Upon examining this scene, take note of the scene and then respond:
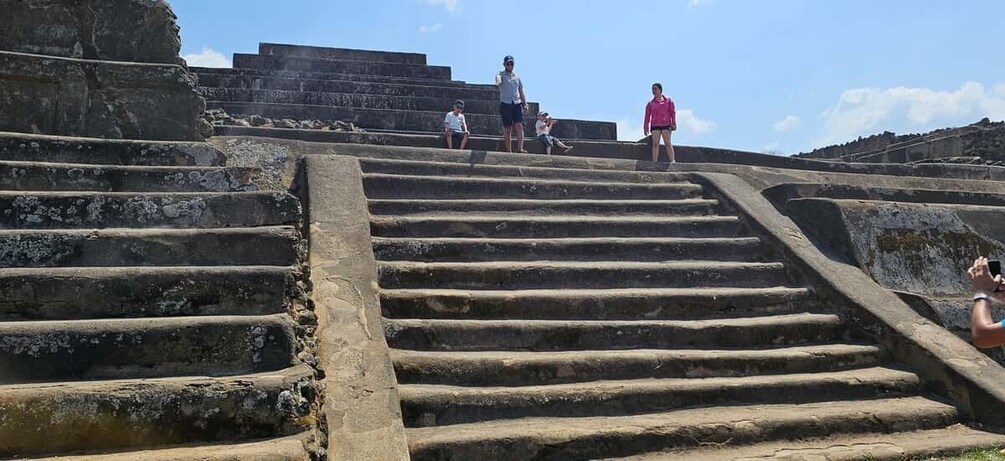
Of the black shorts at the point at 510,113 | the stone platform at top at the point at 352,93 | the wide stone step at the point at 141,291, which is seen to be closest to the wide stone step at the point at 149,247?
the wide stone step at the point at 141,291

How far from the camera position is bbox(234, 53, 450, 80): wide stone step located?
15.0 meters

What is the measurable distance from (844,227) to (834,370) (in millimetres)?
1808

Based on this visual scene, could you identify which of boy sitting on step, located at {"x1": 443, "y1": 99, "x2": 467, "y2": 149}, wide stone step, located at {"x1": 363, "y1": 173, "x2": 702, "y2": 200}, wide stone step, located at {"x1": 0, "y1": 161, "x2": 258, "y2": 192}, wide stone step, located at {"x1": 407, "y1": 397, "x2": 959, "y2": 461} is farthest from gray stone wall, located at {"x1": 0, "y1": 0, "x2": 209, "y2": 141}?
boy sitting on step, located at {"x1": 443, "y1": 99, "x2": 467, "y2": 149}

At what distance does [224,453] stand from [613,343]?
2581 mm

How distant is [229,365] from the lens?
3232 mm

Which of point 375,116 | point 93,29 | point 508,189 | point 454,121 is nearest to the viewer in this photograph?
point 93,29

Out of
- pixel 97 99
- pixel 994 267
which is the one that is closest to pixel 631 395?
pixel 994 267

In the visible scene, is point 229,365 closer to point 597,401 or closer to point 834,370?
point 597,401

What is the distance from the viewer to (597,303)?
16.1 ft

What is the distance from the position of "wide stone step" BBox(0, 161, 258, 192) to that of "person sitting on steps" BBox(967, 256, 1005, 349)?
4.10 metres

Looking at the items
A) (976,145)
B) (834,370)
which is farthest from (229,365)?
(976,145)

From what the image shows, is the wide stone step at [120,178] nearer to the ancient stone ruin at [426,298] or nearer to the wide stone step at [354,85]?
the ancient stone ruin at [426,298]

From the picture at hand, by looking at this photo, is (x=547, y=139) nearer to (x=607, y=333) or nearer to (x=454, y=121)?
(x=454, y=121)

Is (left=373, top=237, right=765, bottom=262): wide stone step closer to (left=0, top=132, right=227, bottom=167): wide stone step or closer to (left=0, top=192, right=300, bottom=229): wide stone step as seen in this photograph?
(left=0, top=192, right=300, bottom=229): wide stone step
